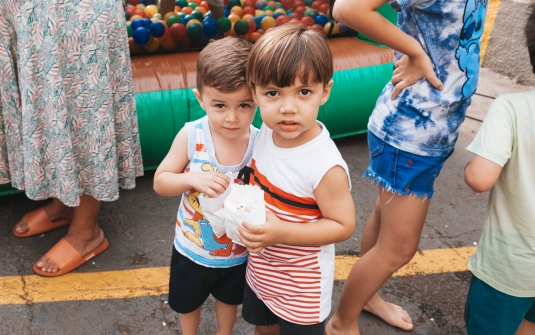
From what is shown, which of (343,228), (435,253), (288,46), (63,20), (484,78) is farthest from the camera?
(484,78)

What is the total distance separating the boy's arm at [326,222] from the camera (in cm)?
143

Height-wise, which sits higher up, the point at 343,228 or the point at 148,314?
the point at 343,228

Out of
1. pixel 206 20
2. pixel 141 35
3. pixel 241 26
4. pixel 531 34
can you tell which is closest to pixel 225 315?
pixel 531 34

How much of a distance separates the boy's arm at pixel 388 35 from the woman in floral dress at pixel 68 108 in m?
1.06

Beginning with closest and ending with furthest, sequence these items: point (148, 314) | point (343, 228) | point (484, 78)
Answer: point (343, 228)
point (148, 314)
point (484, 78)

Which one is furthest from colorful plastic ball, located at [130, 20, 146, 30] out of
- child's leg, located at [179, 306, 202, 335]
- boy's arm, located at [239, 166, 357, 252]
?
boy's arm, located at [239, 166, 357, 252]

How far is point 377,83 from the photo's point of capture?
3.72 m

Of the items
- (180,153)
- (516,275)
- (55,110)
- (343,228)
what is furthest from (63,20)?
(516,275)

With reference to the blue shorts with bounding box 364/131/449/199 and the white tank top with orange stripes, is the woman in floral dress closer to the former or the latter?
the white tank top with orange stripes

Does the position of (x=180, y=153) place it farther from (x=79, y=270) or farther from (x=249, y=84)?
(x=79, y=270)

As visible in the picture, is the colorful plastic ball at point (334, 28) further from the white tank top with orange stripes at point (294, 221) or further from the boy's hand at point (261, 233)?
the boy's hand at point (261, 233)

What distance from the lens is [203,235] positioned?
5.52ft

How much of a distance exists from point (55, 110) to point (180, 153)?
0.83 m

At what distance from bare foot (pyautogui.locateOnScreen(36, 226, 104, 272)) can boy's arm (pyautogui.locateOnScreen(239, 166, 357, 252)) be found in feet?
4.68
